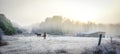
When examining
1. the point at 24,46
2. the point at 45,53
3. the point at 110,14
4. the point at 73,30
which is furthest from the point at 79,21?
the point at 24,46

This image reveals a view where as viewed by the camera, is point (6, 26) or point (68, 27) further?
point (68, 27)

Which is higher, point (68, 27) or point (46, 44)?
point (68, 27)

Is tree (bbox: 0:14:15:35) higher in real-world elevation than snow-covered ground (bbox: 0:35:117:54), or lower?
higher

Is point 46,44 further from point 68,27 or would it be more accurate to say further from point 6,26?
point 6,26

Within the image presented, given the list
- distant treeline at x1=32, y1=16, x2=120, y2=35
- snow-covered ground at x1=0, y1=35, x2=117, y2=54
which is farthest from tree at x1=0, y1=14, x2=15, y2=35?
distant treeline at x1=32, y1=16, x2=120, y2=35

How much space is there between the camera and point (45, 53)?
3.32 metres

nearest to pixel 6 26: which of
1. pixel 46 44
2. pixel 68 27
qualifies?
pixel 46 44

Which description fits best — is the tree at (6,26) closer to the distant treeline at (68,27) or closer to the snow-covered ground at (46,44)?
the snow-covered ground at (46,44)

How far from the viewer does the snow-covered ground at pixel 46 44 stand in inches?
130

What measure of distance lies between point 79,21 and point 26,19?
953mm

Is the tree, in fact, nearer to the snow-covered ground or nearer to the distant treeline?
the snow-covered ground

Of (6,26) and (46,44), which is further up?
(6,26)

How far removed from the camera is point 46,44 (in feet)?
11.3

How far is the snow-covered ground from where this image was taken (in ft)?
10.8
